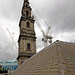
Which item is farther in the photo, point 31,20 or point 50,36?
point 50,36

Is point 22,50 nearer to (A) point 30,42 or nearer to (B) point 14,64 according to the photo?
(A) point 30,42

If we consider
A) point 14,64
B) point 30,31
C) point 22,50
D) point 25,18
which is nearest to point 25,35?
point 30,31

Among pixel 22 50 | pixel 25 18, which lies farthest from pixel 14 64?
pixel 25 18

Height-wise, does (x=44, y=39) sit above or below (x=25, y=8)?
below

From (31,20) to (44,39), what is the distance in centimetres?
2967

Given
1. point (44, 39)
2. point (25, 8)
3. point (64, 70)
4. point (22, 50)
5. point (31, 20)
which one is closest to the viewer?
point (64, 70)

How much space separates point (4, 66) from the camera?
4966cm

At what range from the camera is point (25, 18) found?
97.2 ft

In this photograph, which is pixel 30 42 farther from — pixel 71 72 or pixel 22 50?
pixel 71 72

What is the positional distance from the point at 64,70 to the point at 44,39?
54595 millimetres

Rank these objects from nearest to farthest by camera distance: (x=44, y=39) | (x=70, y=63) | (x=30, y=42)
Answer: (x=70, y=63) → (x=30, y=42) → (x=44, y=39)

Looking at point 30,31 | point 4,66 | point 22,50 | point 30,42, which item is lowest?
point 4,66

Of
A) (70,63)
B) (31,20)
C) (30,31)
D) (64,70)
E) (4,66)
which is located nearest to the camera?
(64,70)

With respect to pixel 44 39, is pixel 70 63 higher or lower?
lower
